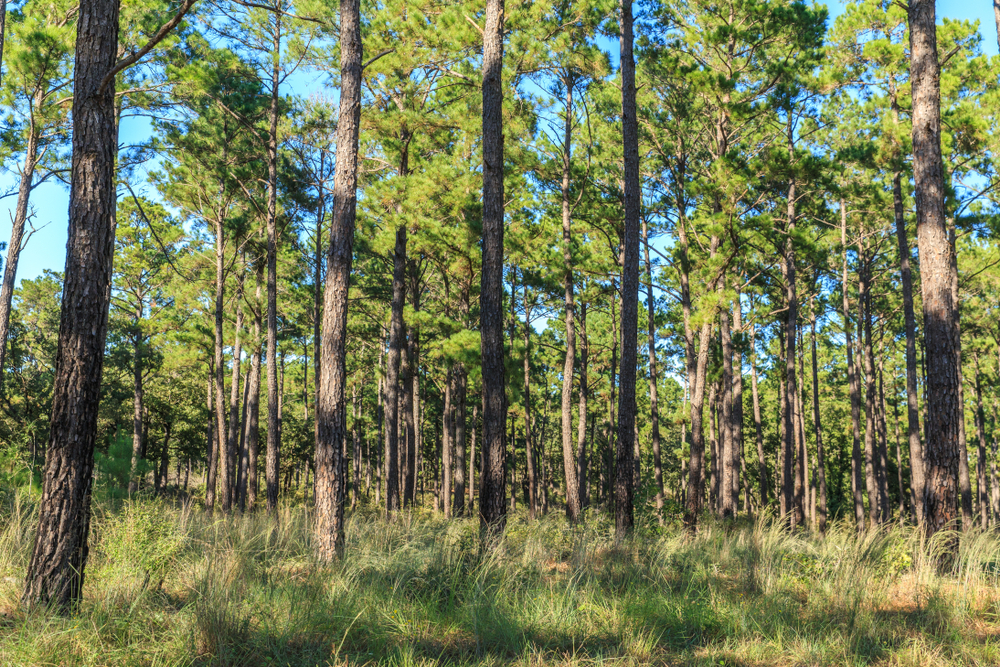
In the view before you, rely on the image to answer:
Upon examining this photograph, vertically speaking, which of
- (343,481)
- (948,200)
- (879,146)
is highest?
(879,146)

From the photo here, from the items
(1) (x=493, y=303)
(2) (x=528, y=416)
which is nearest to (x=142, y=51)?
(1) (x=493, y=303)

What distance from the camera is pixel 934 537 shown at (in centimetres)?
580

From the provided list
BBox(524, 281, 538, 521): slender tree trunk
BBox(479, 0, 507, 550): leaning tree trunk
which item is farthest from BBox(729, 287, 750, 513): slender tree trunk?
BBox(479, 0, 507, 550): leaning tree trunk

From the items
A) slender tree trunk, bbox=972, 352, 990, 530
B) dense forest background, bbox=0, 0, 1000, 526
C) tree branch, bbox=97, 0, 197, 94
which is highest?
dense forest background, bbox=0, 0, 1000, 526

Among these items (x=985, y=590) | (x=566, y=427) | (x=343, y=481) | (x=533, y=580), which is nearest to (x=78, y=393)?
(x=343, y=481)

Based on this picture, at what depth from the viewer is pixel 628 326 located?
8.56m

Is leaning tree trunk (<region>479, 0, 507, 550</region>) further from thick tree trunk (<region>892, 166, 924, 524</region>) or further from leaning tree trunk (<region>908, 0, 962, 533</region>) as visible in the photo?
thick tree trunk (<region>892, 166, 924, 524</region>)

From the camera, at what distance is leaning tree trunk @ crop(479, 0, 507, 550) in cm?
662

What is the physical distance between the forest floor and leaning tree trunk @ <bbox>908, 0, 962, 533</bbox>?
23.2 inches

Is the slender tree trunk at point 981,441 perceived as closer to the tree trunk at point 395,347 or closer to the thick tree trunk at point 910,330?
the thick tree trunk at point 910,330

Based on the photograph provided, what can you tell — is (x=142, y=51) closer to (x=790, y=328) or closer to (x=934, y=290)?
(x=934, y=290)

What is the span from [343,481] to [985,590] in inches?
228

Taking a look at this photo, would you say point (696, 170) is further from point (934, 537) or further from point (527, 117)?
point (934, 537)

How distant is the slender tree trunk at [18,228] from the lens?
497 inches
